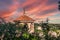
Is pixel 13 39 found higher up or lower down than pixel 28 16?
lower down

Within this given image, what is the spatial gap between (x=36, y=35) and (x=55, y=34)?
48 cm

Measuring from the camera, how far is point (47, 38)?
4625 mm

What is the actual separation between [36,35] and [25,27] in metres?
0.47

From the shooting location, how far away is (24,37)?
180 inches

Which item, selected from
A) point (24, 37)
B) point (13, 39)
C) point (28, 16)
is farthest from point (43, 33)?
point (28, 16)

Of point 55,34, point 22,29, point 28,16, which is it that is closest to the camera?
point 55,34

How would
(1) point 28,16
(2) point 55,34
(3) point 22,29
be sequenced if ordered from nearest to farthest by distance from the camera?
(2) point 55,34 → (3) point 22,29 → (1) point 28,16

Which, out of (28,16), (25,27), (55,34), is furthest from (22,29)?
(28,16)

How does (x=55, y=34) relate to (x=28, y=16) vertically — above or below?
below

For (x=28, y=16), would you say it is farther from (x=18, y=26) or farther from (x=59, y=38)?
(x=59, y=38)

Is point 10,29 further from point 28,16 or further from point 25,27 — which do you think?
Answer: point 28,16

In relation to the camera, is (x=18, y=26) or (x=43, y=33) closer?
(x=43, y=33)

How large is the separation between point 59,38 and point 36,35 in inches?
23.4

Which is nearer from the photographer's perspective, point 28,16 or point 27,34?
point 27,34
